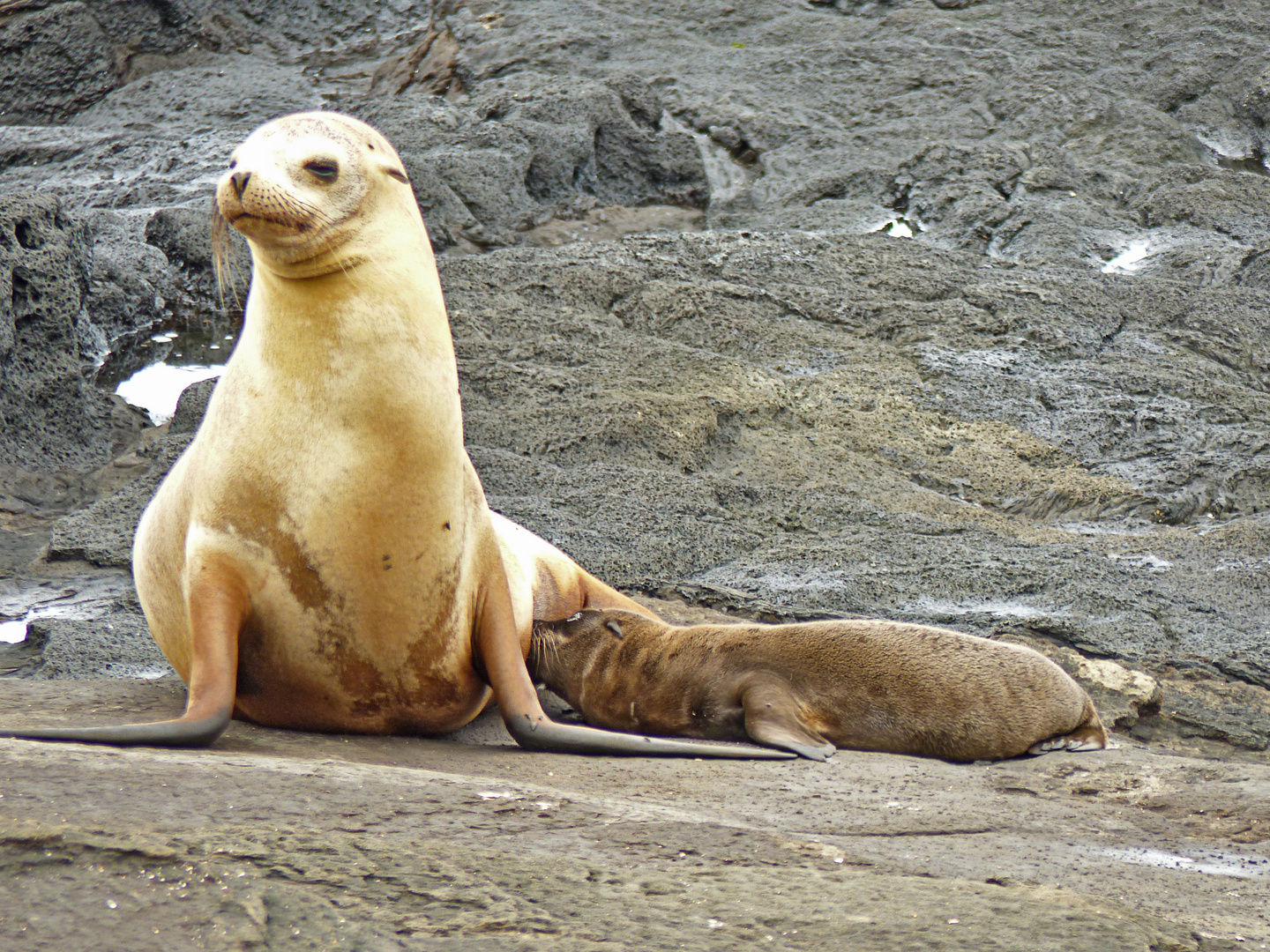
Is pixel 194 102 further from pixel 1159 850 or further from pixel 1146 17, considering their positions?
A: pixel 1159 850

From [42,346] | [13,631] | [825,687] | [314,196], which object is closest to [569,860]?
[314,196]

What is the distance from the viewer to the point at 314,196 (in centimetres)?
350

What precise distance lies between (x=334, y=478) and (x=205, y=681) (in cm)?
62

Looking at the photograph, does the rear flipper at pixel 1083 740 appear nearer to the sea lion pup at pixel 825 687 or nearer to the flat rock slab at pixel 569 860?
the sea lion pup at pixel 825 687

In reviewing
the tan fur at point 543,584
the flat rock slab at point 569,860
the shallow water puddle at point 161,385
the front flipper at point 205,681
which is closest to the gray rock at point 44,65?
the shallow water puddle at point 161,385

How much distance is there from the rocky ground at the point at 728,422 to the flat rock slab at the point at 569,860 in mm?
12

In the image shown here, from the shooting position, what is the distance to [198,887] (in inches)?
73.9

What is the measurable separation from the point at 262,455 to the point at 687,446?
352 centimetres

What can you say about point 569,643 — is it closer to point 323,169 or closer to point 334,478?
point 334,478

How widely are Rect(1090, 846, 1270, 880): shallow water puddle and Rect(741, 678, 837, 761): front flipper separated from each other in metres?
1.23

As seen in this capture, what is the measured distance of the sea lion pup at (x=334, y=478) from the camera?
3.55 meters

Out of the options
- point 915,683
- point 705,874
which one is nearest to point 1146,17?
point 915,683

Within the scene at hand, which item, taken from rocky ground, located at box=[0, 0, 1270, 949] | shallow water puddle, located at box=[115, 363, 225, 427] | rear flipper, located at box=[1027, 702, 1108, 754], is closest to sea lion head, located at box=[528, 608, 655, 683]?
rocky ground, located at box=[0, 0, 1270, 949]

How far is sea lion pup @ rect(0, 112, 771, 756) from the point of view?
11.6 feet
